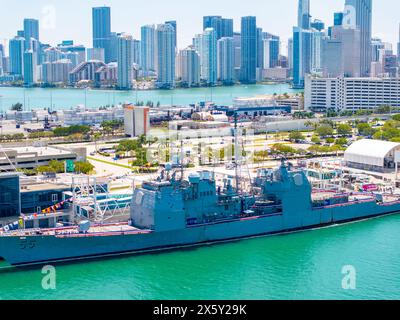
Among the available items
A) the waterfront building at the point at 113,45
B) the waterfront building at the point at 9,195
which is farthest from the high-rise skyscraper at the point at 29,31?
the waterfront building at the point at 9,195

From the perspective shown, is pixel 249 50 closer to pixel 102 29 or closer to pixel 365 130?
pixel 102 29

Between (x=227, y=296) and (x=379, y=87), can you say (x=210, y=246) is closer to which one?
(x=227, y=296)

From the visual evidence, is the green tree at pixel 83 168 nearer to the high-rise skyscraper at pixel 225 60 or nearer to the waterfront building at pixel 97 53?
the high-rise skyscraper at pixel 225 60

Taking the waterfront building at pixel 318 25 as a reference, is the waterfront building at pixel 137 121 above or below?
below

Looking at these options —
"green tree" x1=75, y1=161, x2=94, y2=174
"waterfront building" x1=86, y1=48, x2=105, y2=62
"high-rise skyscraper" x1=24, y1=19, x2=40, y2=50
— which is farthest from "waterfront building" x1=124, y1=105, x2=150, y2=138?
"waterfront building" x1=86, y1=48, x2=105, y2=62

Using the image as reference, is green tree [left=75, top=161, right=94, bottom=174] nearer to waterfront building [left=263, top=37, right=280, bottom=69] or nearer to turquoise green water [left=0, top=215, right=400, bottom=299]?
turquoise green water [left=0, top=215, right=400, bottom=299]

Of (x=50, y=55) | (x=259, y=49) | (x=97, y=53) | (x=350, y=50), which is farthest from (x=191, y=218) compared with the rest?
(x=97, y=53)
